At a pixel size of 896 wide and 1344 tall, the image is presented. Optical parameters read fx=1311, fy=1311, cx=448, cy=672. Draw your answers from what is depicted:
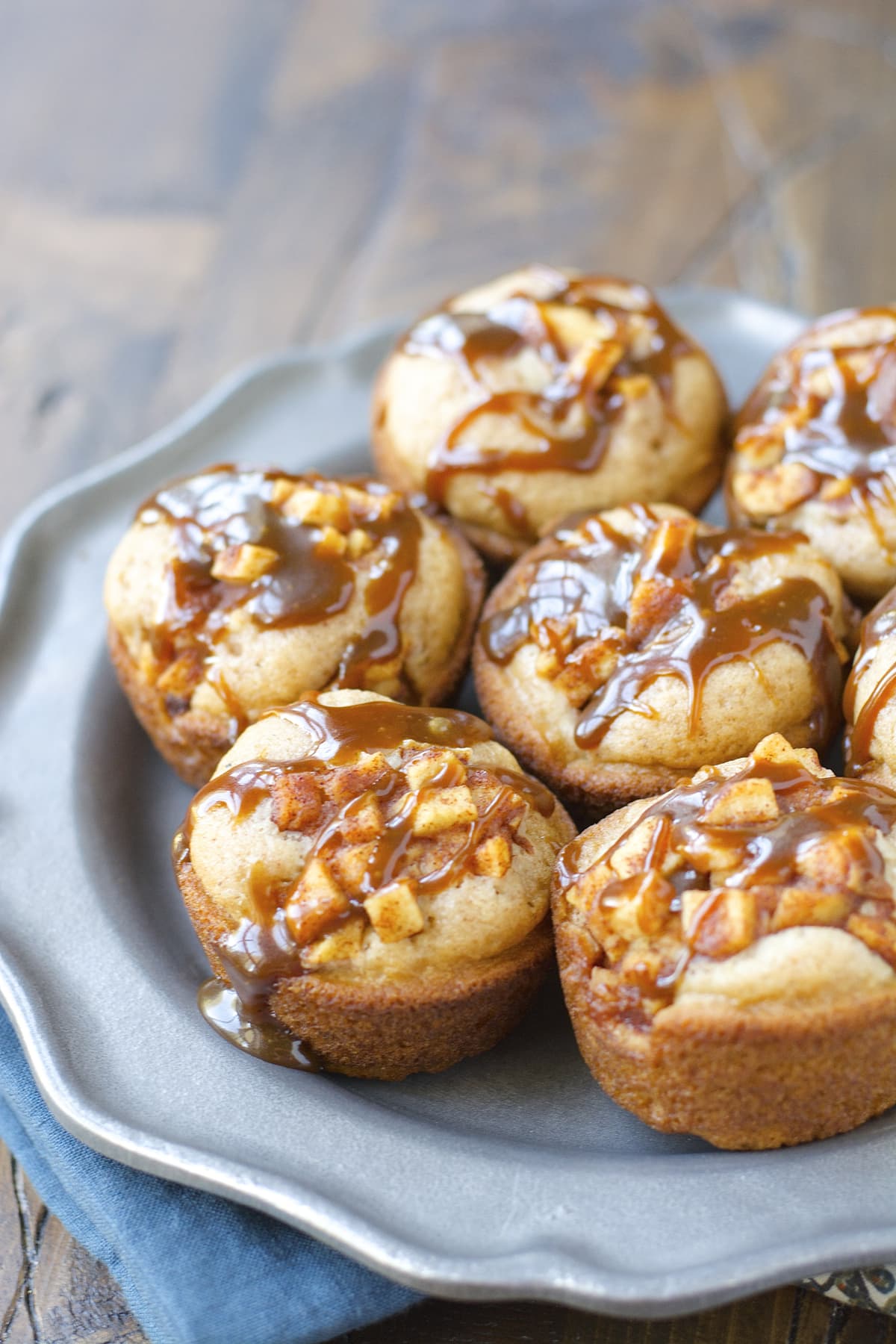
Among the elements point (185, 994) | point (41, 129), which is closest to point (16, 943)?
point (185, 994)

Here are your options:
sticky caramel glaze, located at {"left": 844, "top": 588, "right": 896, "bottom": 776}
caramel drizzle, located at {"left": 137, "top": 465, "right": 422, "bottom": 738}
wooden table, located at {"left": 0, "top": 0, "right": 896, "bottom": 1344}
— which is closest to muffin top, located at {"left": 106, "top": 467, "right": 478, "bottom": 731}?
caramel drizzle, located at {"left": 137, "top": 465, "right": 422, "bottom": 738}

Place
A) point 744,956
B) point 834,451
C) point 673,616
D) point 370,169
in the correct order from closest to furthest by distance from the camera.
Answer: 1. point 744,956
2. point 673,616
3. point 834,451
4. point 370,169

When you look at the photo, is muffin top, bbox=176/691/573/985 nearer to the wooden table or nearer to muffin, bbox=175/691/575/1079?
muffin, bbox=175/691/575/1079

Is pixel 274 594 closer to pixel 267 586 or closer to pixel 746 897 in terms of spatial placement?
pixel 267 586

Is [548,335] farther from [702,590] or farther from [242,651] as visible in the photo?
[242,651]

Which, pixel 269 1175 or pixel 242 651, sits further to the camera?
pixel 242 651

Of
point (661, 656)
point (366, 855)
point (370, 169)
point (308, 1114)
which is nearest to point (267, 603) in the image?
point (366, 855)

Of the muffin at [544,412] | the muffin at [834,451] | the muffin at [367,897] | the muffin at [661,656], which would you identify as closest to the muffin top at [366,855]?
the muffin at [367,897]
